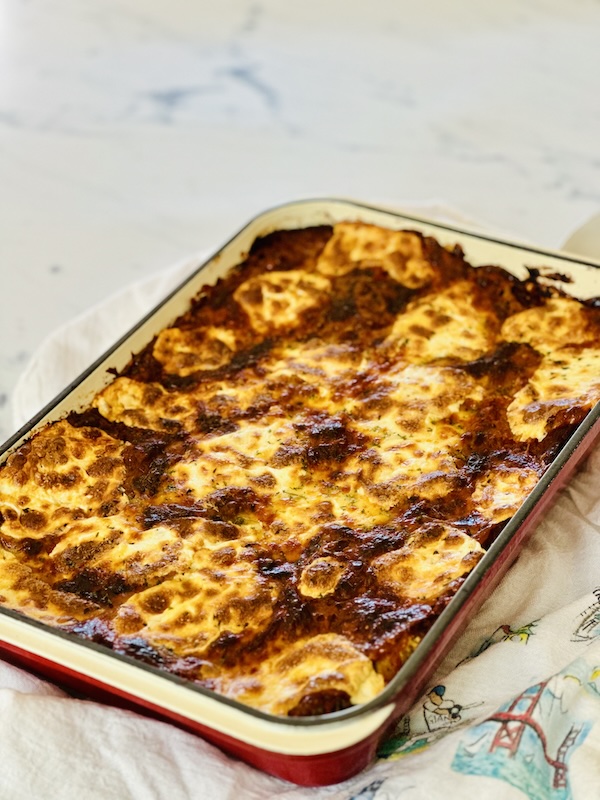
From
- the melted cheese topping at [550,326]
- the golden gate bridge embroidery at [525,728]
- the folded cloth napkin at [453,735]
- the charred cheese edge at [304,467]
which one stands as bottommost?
the folded cloth napkin at [453,735]

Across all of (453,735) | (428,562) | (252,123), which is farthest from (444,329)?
(252,123)

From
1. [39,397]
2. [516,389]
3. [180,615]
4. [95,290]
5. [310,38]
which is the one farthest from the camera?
[310,38]

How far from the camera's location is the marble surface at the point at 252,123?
11.4ft

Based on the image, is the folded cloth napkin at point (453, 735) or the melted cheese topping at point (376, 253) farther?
the melted cheese topping at point (376, 253)

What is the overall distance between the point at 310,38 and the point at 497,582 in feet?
9.68

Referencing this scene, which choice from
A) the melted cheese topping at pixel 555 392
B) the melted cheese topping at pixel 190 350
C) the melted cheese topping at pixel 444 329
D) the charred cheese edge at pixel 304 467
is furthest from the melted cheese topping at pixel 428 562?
the melted cheese topping at pixel 190 350

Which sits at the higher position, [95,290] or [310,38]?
[310,38]

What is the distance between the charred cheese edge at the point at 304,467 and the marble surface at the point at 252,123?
0.64 metres

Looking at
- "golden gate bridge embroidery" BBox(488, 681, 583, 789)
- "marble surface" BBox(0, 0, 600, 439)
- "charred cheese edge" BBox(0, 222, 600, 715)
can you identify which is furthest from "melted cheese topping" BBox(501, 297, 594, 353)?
"golden gate bridge embroidery" BBox(488, 681, 583, 789)

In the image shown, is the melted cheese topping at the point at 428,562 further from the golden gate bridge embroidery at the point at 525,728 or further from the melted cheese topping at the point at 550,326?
the melted cheese topping at the point at 550,326

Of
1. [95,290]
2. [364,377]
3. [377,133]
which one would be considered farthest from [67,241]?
[364,377]

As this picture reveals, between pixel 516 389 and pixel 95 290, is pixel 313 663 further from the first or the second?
pixel 95 290

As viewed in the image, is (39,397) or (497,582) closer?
(497,582)

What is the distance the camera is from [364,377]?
240 centimetres
